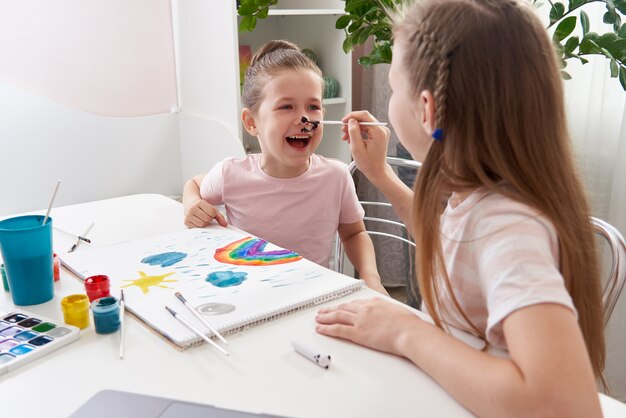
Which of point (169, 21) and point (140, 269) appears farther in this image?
point (169, 21)

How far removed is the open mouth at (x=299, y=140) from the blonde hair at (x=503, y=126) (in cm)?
67

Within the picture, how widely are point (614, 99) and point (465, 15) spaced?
4.36 ft

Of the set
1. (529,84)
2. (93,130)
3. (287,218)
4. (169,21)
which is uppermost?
(169,21)

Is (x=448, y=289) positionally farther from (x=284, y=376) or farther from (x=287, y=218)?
(x=287, y=218)

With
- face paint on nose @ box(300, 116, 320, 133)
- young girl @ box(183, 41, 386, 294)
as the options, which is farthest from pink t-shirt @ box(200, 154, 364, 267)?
face paint on nose @ box(300, 116, 320, 133)

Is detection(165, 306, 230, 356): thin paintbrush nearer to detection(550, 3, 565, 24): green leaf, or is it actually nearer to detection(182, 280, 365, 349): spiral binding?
detection(182, 280, 365, 349): spiral binding

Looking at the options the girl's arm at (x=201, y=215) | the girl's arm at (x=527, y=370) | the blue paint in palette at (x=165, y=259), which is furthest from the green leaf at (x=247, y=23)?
the girl's arm at (x=527, y=370)

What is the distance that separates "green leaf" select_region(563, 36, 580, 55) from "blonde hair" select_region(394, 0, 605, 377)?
94 centimetres

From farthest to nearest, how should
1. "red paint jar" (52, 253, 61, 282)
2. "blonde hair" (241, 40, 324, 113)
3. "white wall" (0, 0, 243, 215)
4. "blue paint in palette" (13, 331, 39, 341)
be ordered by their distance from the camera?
"white wall" (0, 0, 243, 215), "blonde hair" (241, 40, 324, 113), "red paint jar" (52, 253, 61, 282), "blue paint in palette" (13, 331, 39, 341)

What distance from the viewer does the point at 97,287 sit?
0.87 meters

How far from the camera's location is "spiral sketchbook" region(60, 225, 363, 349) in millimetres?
814

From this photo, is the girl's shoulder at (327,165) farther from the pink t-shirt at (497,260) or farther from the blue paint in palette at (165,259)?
the pink t-shirt at (497,260)

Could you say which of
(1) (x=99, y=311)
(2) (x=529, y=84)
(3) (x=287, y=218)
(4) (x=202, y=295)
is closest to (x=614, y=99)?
(3) (x=287, y=218)

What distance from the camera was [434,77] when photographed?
712 millimetres
